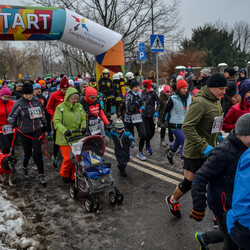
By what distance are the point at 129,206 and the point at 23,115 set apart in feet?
9.29

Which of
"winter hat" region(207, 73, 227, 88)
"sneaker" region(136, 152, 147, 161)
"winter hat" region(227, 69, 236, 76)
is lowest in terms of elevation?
"sneaker" region(136, 152, 147, 161)

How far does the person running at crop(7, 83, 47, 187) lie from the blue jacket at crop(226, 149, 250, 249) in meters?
4.30

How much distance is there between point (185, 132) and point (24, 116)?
Answer: 3481 mm

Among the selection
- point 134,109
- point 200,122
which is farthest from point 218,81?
point 134,109

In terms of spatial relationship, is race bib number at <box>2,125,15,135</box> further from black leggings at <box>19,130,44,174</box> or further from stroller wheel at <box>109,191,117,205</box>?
stroller wheel at <box>109,191,117,205</box>

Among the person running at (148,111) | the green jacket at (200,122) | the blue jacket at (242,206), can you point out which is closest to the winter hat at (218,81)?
the green jacket at (200,122)

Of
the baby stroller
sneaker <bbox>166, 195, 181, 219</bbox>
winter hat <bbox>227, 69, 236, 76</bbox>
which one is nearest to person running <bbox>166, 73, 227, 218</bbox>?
sneaker <bbox>166, 195, 181, 219</bbox>

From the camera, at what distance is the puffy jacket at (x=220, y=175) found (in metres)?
2.39

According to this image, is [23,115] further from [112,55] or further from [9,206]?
[112,55]

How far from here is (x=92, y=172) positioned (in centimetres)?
444

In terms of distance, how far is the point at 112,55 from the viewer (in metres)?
11.4

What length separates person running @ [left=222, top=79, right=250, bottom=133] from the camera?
3972mm

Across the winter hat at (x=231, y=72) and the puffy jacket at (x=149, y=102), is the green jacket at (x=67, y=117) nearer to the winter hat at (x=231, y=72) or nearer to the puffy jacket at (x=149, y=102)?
the puffy jacket at (x=149, y=102)

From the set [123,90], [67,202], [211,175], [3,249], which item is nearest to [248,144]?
[211,175]
